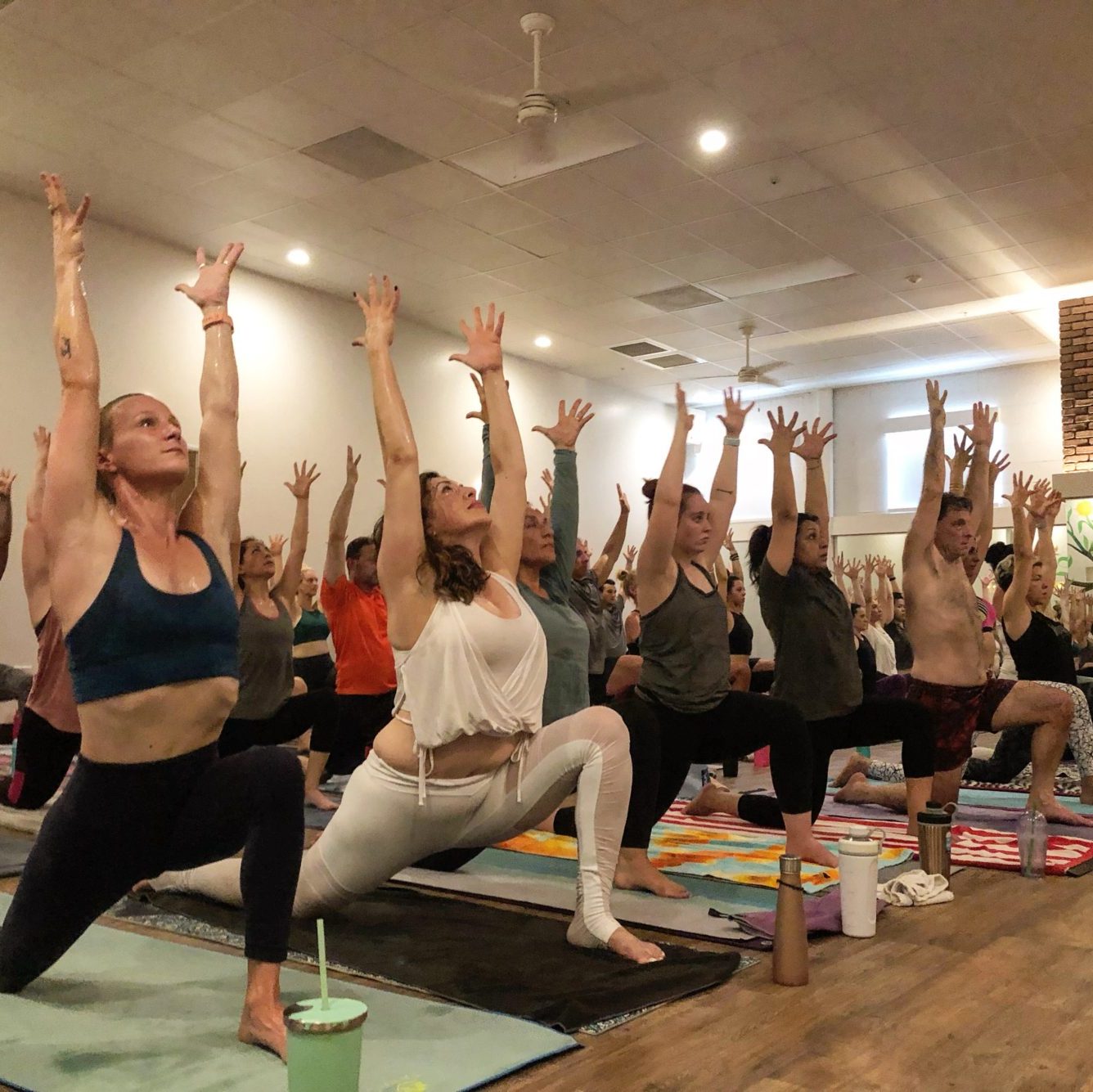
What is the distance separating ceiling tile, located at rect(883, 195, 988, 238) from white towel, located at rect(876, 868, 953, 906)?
213 inches

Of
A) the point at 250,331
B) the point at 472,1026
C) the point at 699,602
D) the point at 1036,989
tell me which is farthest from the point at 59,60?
the point at 1036,989

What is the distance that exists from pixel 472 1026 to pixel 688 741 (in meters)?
1.39

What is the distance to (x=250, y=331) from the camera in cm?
848

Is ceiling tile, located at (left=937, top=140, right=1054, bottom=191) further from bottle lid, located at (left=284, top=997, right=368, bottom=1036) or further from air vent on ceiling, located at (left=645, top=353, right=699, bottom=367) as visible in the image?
bottle lid, located at (left=284, top=997, right=368, bottom=1036)

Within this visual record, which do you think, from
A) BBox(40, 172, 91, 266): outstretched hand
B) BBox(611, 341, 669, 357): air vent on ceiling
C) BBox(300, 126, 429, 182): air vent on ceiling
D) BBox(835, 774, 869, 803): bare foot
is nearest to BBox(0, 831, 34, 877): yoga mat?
BBox(40, 172, 91, 266): outstretched hand

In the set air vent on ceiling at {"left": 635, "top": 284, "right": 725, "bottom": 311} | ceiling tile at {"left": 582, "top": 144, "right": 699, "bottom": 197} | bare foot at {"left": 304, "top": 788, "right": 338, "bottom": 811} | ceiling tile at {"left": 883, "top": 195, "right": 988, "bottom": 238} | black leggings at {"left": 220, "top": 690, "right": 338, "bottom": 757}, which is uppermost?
ceiling tile at {"left": 883, "top": 195, "right": 988, "bottom": 238}

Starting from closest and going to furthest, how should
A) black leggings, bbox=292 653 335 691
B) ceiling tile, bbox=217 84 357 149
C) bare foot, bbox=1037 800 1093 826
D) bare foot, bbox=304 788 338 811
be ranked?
bare foot, bbox=1037 800 1093 826 → bare foot, bbox=304 788 338 811 → ceiling tile, bbox=217 84 357 149 → black leggings, bbox=292 653 335 691

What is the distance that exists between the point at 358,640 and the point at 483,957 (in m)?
2.51

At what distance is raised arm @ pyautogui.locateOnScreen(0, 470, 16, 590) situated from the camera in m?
3.90

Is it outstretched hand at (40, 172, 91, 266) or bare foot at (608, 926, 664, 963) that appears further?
bare foot at (608, 926, 664, 963)

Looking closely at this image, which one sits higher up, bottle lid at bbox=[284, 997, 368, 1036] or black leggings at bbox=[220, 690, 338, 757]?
black leggings at bbox=[220, 690, 338, 757]

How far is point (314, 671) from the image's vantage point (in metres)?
6.18

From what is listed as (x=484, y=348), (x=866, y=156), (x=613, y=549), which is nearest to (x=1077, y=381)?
(x=866, y=156)

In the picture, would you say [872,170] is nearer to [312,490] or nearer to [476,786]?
[312,490]
